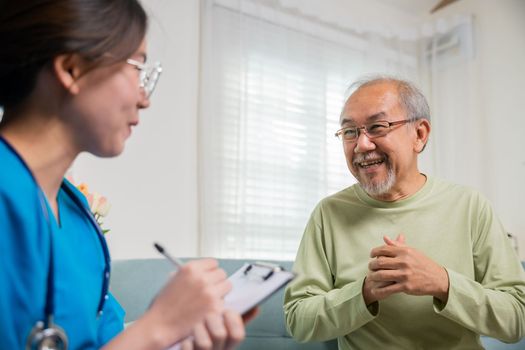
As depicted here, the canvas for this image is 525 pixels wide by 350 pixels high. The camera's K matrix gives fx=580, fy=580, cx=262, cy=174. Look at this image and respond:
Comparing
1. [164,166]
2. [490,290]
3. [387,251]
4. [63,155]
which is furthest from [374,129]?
[164,166]

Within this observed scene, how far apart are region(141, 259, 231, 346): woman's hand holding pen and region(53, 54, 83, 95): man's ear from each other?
0.97 feet

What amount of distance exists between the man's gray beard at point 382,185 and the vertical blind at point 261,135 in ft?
4.39

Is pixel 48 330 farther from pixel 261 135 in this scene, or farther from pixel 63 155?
pixel 261 135

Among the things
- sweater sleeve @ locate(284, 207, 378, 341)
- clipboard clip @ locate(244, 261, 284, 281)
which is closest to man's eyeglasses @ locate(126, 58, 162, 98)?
clipboard clip @ locate(244, 261, 284, 281)

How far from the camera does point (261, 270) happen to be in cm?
90

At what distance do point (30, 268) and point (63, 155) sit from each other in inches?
6.8

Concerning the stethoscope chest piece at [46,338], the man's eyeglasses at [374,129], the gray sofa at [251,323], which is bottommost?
the gray sofa at [251,323]

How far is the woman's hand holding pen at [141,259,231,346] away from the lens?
760 mm

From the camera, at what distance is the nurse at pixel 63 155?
2.45 ft

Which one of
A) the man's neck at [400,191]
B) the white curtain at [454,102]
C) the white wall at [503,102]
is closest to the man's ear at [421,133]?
the man's neck at [400,191]

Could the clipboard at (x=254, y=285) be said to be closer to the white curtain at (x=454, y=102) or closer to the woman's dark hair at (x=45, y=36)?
the woman's dark hair at (x=45, y=36)

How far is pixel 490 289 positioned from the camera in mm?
1491

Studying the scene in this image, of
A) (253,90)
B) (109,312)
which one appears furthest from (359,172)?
(253,90)

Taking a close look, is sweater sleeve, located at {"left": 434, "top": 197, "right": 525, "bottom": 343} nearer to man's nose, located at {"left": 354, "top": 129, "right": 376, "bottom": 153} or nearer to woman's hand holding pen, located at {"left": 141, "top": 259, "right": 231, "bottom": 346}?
man's nose, located at {"left": 354, "top": 129, "right": 376, "bottom": 153}
